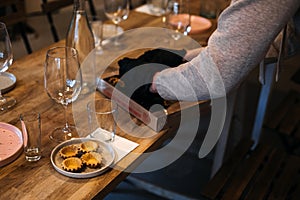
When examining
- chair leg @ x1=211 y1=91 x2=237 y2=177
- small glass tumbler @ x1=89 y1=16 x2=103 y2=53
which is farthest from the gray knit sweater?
chair leg @ x1=211 y1=91 x2=237 y2=177

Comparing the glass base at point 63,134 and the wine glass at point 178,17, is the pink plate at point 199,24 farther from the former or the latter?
the glass base at point 63,134

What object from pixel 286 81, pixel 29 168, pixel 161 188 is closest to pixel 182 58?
pixel 29 168

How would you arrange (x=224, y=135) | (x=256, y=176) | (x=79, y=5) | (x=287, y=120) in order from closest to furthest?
(x=79, y=5)
(x=256, y=176)
(x=224, y=135)
(x=287, y=120)

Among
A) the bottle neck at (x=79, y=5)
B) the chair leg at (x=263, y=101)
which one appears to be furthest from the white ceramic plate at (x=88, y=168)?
the chair leg at (x=263, y=101)

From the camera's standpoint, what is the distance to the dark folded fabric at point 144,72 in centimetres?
118

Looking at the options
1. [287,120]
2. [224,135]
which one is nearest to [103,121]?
[224,135]

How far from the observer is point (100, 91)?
1.28m

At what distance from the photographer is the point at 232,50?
100 cm

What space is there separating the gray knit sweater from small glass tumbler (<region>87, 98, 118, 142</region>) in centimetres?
16

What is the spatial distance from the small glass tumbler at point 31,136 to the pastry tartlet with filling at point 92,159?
11 centimetres

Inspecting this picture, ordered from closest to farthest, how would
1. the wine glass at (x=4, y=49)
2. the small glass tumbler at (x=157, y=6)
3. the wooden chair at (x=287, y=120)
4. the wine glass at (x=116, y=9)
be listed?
the wine glass at (x=4, y=49) < the wine glass at (x=116, y=9) < the wooden chair at (x=287, y=120) < the small glass tumbler at (x=157, y=6)

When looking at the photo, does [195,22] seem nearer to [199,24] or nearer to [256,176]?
[199,24]

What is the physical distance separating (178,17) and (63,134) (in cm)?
84

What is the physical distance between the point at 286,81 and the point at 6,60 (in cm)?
233
